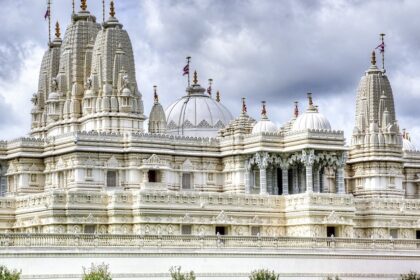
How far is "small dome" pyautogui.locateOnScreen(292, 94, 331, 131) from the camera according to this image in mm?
86500

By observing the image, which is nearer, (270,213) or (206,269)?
(206,269)

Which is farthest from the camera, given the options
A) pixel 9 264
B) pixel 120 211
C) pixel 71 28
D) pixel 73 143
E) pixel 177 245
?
pixel 71 28

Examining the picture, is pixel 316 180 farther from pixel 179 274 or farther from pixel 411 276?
pixel 179 274

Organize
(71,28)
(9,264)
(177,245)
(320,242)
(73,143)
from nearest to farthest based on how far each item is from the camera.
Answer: (9,264) < (177,245) < (320,242) < (73,143) < (71,28)

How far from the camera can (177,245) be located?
6756cm

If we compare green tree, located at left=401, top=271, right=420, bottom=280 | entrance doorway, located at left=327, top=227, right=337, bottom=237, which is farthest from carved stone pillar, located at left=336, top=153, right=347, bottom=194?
green tree, located at left=401, top=271, right=420, bottom=280

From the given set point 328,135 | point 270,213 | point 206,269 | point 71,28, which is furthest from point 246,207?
point 71,28

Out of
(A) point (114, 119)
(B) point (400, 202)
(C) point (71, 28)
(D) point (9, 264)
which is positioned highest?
(C) point (71, 28)

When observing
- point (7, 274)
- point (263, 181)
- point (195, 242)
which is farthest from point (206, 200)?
point (7, 274)

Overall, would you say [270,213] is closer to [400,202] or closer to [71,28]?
[400,202]

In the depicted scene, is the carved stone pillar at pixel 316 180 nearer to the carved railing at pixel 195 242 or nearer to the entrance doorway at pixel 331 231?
the entrance doorway at pixel 331 231

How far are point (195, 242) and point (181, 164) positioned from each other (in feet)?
67.5

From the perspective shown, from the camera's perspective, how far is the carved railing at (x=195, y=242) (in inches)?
2489

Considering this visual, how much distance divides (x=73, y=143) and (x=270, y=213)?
45.3 feet
